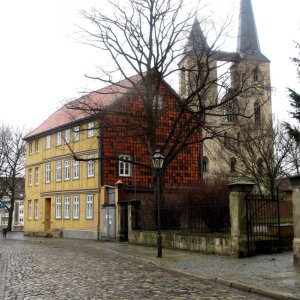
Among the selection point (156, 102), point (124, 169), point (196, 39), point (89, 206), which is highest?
→ point (196, 39)

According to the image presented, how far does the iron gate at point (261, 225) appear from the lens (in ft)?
60.3

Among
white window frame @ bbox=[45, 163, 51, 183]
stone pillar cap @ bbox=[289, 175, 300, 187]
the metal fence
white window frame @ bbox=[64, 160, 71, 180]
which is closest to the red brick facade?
white window frame @ bbox=[64, 160, 71, 180]

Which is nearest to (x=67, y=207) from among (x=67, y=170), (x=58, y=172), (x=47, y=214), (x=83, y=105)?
(x=67, y=170)

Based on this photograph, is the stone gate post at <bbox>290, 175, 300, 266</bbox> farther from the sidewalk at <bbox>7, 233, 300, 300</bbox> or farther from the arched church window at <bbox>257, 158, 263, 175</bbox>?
the arched church window at <bbox>257, 158, 263, 175</bbox>

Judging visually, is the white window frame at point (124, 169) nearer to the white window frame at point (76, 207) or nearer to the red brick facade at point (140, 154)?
the red brick facade at point (140, 154)

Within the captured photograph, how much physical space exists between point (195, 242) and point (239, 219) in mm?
3225

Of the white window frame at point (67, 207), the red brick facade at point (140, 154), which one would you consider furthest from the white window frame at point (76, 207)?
the red brick facade at point (140, 154)

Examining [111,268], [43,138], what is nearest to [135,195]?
[43,138]

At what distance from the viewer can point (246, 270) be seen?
46.3 ft

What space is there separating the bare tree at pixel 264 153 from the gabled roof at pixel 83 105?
353 inches

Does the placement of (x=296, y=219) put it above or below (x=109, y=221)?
below

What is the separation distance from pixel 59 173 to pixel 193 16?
21482 millimetres

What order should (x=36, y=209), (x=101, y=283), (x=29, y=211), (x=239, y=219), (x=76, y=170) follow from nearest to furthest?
1. (x=101, y=283)
2. (x=239, y=219)
3. (x=76, y=170)
4. (x=36, y=209)
5. (x=29, y=211)

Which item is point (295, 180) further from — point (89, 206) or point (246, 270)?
point (89, 206)
